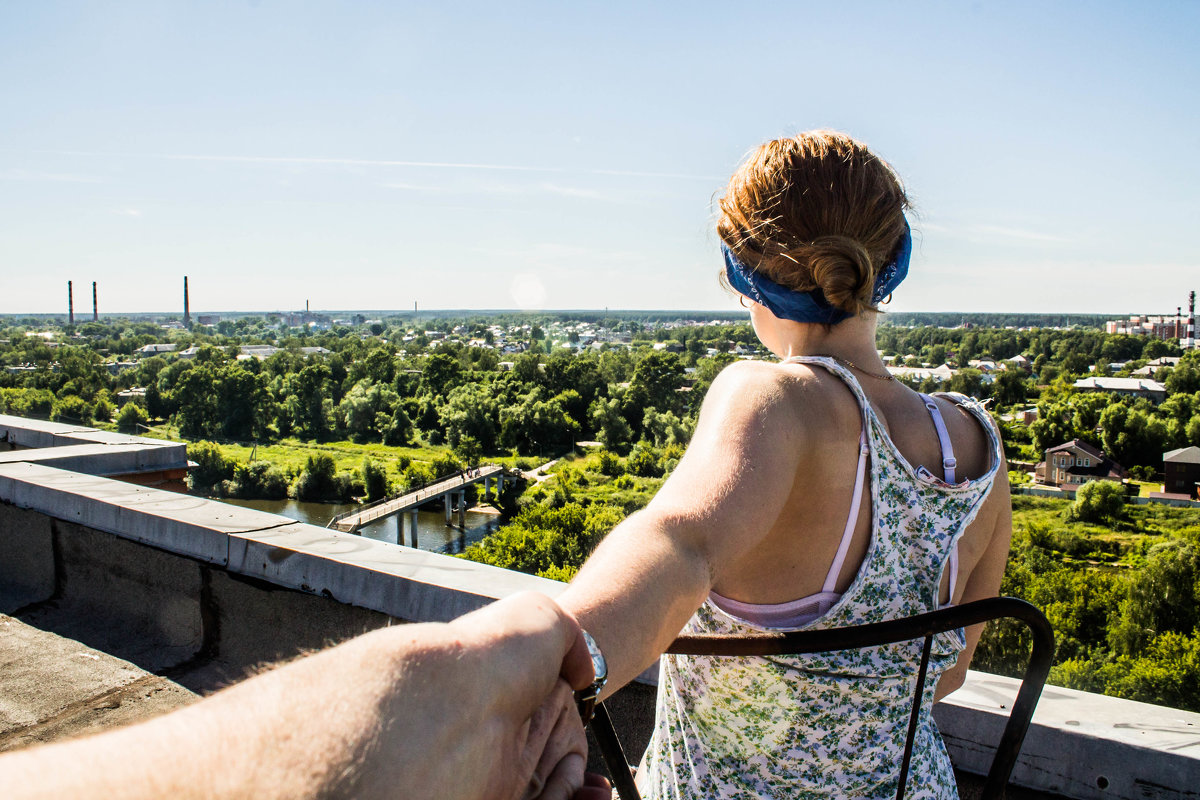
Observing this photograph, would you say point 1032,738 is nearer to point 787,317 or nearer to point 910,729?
point 910,729

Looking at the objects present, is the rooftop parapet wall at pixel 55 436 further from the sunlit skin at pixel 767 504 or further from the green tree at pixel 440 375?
the green tree at pixel 440 375

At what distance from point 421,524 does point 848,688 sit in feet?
114

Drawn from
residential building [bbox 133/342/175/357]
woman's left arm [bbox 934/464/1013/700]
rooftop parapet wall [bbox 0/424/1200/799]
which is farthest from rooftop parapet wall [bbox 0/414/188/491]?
residential building [bbox 133/342/175/357]

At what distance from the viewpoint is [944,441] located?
106 centimetres

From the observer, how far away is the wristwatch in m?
0.63

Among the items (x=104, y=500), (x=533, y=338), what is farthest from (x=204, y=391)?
(x=533, y=338)

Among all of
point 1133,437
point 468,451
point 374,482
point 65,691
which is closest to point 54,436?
point 65,691

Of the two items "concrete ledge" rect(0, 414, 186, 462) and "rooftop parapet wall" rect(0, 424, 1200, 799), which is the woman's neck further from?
"concrete ledge" rect(0, 414, 186, 462)

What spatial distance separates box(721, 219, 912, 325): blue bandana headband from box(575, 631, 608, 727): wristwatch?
22.2 inches

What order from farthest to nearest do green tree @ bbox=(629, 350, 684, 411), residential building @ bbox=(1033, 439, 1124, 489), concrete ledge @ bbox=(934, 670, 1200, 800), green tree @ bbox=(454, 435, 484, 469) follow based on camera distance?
green tree @ bbox=(629, 350, 684, 411), residential building @ bbox=(1033, 439, 1124, 489), green tree @ bbox=(454, 435, 484, 469), concrete ledge @ bbox=(934, 670, 1200, 800)

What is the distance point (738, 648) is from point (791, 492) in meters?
0.19

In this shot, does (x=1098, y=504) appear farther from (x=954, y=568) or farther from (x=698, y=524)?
(x=698, y=524)

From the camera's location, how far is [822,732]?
38.7 inches

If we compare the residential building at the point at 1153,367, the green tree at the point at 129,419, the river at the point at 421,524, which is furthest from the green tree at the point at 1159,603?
the residential building at the point at 1153,367
